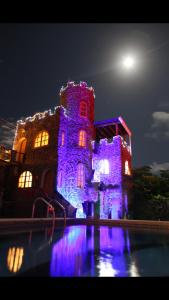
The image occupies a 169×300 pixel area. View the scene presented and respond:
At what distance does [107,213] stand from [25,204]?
25.9 ft

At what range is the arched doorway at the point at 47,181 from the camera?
713 inches

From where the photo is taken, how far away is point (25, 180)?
19.5m

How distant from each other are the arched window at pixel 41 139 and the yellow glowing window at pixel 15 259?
46.5 feet

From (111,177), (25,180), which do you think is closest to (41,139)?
(25,180)

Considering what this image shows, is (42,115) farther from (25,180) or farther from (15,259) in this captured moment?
(15,259)

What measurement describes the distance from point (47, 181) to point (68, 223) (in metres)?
4.53

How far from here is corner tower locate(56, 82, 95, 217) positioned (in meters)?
19.3

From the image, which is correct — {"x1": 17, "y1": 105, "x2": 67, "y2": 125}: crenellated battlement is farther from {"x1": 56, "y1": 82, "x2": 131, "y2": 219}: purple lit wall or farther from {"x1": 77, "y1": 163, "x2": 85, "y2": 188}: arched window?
{"x1": 77, "y1": 163, "x2": 85, "y2": 188}: arched window

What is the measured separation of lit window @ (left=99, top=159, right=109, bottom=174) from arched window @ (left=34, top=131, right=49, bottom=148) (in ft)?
21.1

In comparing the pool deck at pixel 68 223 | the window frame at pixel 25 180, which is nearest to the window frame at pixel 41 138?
the window frame at pixel 25 180

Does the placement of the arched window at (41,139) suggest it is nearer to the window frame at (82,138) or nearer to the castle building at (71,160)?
the castle building at (71,160)

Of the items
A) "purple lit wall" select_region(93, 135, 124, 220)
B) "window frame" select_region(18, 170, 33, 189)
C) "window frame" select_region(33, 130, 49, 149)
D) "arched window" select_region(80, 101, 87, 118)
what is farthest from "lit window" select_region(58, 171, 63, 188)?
"arched window" select_region(80, 101, 87, 118)

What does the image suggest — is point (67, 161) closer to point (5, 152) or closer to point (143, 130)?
point (5, 152)

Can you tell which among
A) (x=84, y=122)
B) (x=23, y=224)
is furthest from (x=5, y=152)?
(x=23, y=224)
